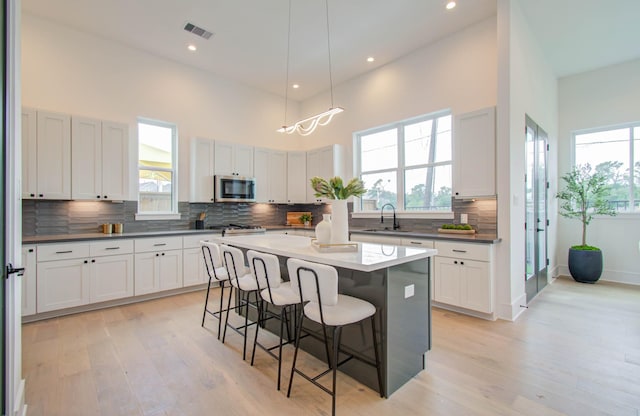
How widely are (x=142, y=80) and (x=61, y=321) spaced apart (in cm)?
347

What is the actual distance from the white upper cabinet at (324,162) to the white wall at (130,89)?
1012mm

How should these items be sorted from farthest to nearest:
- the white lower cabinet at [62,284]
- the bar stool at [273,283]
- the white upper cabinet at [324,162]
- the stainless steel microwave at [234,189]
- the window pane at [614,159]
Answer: the white upper cabinet at [324,162] → the stainless steel microwave at [234,189] → the window pane at [614,159] → the white lower cabinet at [62,284] → the bar stool at [273,283]

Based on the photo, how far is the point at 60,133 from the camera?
145 inches

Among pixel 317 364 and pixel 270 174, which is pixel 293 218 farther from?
pixel 317 364

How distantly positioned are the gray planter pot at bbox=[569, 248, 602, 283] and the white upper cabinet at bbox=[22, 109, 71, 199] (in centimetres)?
762

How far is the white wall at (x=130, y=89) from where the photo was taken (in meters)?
3.78

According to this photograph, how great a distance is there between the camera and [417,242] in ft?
12.6

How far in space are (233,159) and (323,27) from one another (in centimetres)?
259

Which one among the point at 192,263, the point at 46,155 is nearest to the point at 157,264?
the point at 192,263

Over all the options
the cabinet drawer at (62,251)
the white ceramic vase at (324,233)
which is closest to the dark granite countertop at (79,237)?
the cabinet drawer at (62,251)

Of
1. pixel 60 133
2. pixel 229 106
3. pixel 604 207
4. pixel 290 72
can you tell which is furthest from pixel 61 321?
pixel 604 207

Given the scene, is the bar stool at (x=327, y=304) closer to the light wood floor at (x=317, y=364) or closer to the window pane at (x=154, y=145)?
the light wood floor at (x=317, y=364)

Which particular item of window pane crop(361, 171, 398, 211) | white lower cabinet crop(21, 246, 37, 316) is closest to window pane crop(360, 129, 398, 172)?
window pane crop(361, 171, 398, 211)

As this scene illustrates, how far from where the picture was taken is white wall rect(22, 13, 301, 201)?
3777 millimetres
